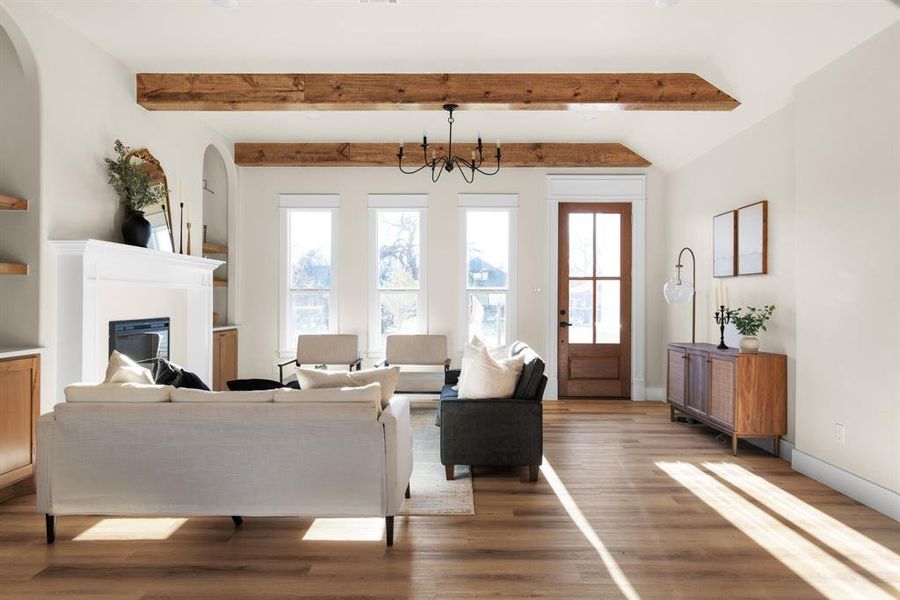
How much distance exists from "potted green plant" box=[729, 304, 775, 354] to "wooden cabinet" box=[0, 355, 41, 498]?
16.4 feet

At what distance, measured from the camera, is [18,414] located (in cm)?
335

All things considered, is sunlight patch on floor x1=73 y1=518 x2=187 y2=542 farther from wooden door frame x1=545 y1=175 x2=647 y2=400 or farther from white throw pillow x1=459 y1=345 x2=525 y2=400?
wooden door frame x1=545 y1=175 x2=647 y2=400

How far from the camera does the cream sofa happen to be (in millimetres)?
2729

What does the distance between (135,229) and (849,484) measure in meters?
5.24

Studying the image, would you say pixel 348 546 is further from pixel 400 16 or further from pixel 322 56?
pixel 322 56

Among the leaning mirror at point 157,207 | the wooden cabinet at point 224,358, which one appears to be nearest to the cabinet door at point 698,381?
the wooden cabinet at point 224,358

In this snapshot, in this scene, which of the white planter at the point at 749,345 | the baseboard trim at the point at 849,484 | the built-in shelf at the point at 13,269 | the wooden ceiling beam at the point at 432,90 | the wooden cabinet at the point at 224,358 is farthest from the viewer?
the wooden cabinet at the point at 224,358

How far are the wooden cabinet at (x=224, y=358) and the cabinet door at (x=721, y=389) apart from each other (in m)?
4.72

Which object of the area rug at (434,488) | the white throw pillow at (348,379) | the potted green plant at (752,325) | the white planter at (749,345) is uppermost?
the potted green plant at (752,325)

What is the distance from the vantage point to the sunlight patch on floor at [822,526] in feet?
8.44

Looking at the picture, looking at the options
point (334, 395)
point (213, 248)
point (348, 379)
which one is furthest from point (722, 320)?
point (213, 248)

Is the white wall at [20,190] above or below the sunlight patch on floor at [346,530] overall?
above

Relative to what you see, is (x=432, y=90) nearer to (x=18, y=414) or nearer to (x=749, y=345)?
(x=749, y=345)

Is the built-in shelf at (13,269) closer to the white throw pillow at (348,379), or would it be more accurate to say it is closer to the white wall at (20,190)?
the white wall at (20,190)
